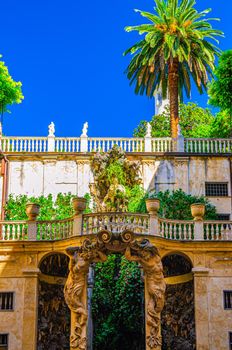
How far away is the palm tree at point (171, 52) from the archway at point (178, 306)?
1344 cm

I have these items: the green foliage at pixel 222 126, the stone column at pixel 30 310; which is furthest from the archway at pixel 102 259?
the green foliage at pixel 222 126

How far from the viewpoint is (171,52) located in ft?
125

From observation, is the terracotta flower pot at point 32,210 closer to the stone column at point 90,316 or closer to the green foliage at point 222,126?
the stone column at point 90,316

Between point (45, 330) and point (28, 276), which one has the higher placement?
point (28, 276)

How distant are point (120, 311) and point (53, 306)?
4.17 meters

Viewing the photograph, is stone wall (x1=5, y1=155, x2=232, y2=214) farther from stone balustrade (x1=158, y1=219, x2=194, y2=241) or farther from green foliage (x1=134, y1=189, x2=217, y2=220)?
stone balustrade (x1=158, y1=219, x2=194, y2=241)

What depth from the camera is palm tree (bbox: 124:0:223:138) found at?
126ft

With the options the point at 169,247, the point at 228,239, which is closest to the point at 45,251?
the point at 169,247

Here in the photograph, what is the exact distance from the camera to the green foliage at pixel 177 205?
3159cm

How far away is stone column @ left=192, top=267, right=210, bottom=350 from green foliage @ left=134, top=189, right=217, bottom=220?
22.2ft

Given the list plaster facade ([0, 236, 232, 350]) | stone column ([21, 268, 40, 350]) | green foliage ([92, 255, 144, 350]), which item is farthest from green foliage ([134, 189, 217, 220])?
stone column ([21, 268, 40, 350])

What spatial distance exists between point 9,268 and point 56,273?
7.70 feet

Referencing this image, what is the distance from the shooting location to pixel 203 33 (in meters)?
39.3

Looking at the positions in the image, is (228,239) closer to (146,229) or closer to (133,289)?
(146,229)
